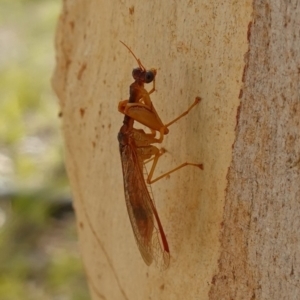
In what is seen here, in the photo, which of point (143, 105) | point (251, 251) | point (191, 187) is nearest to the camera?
point (251, 251)

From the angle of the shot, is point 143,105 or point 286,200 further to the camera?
point 143,105

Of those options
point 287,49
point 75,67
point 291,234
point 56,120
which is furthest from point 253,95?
point 56,120

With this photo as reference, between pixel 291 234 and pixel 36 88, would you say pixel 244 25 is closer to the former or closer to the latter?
pixel 291 234

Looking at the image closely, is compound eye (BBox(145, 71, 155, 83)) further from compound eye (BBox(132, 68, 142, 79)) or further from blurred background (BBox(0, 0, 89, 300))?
blurred background (BBox(0, 0, 89, 300))

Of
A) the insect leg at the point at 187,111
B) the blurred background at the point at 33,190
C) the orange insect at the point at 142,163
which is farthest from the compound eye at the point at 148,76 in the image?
the blurred background at the point at 33,190

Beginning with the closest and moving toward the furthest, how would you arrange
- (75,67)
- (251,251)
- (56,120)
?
(251,251) → (75,67) → (56,120)

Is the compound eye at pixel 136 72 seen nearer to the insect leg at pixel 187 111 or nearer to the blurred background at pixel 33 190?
the insect leg at pixel 187 111

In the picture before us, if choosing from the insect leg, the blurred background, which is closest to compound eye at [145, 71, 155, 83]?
the insect leg
